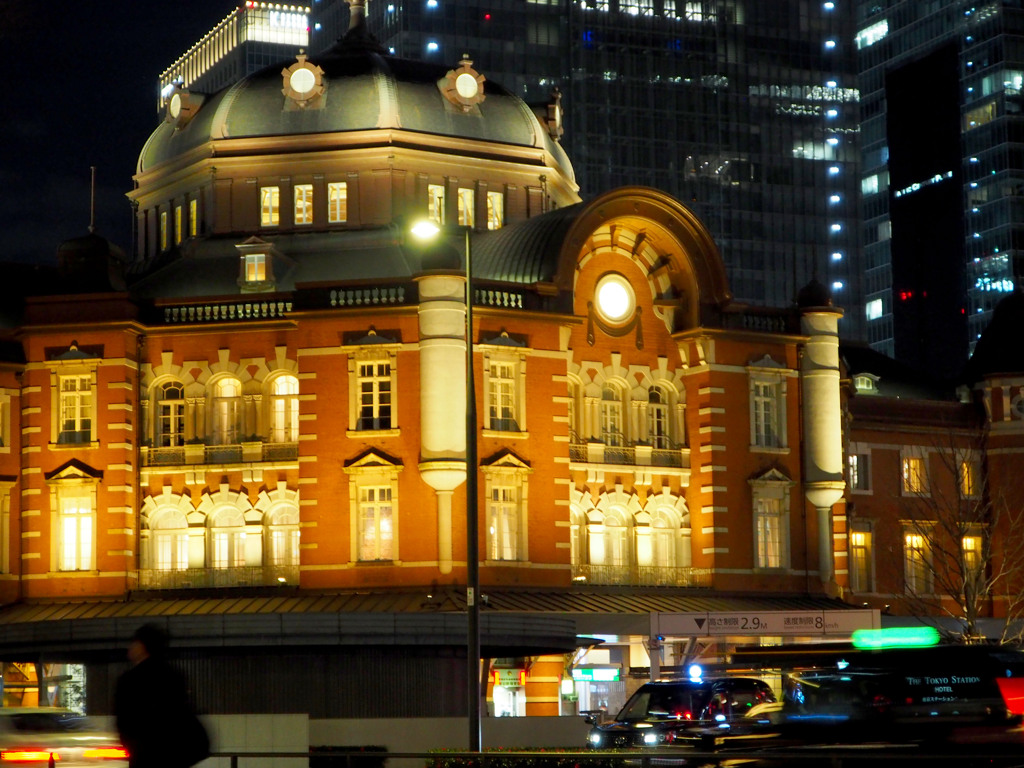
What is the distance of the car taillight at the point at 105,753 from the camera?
27.5m

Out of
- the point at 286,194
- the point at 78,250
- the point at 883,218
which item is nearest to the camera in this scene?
the point at 78,250

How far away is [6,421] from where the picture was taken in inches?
2335

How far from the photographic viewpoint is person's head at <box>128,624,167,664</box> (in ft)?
58.6

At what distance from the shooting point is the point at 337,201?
64.1m

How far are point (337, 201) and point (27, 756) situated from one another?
38.4 meters

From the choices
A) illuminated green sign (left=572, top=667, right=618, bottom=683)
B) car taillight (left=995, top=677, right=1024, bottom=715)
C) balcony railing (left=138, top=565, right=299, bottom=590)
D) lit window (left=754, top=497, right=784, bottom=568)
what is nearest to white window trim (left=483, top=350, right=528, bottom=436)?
balcony railing (left=138, top=565, right=299, bottom=590)

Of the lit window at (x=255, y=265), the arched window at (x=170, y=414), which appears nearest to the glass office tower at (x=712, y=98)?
the lit window at (x=255, y=265)

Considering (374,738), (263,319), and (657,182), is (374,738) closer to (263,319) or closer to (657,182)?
(263,319)

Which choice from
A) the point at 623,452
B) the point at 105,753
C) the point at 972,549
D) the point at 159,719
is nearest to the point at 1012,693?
the point at 105,753

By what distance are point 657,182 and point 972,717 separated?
363 feet

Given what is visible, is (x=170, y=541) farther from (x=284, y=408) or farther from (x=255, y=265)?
(x=255, y=265)

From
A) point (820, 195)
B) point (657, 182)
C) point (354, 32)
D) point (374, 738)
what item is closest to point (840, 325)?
point (820, 195)

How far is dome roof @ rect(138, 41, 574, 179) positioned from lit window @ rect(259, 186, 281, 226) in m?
1.90

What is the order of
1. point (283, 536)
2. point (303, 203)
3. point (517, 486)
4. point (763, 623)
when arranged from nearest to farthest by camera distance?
point (763, 623) < point (517, 486) < point (283, 536) < point (303, 203)
